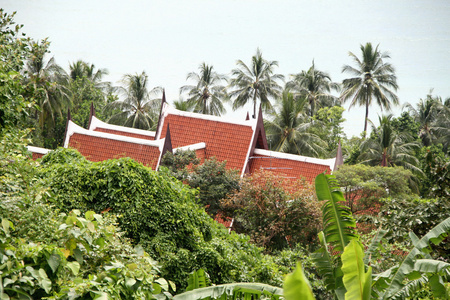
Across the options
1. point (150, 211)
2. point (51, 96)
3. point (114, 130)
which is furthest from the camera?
point (51, 96)

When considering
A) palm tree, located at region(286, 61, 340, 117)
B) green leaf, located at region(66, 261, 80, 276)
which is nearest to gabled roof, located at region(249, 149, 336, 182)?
green leaf, located at region(66, 261, 80, 276)

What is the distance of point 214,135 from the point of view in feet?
61.5

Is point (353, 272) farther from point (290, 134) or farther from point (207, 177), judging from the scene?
point (290, 134)

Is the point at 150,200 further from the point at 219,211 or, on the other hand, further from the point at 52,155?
the point at 219,211

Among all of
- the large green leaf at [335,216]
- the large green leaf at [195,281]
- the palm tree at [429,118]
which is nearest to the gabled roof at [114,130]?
the large green leaf at [195,281]

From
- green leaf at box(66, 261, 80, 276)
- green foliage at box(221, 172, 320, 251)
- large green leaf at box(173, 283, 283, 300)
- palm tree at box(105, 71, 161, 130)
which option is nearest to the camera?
green leaf at box(66, 261, 80, 276)

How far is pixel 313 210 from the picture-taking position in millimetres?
13547

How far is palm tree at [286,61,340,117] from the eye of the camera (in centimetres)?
3903

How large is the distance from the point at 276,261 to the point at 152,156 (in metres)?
7.39

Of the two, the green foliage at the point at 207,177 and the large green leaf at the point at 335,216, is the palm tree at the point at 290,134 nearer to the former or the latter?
the green foliage at the point at 207,177

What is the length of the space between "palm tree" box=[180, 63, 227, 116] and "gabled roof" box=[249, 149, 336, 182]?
2270cm

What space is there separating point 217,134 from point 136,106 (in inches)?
760

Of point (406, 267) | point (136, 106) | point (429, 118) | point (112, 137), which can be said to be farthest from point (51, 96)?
point (429, 118)

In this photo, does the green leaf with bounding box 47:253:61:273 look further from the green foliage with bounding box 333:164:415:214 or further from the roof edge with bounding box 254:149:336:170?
the green foliage with bounding box 333:164:415:214
